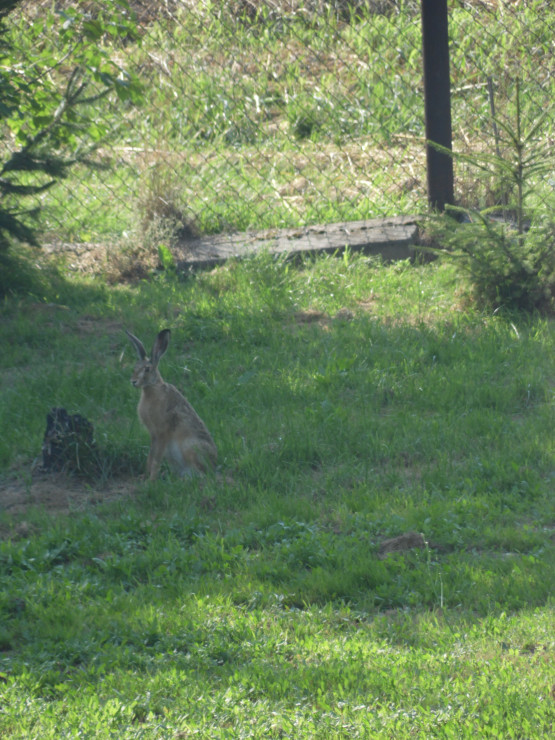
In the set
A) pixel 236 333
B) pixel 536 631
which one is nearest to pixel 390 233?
pixel 236 333

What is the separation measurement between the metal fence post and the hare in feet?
13.7

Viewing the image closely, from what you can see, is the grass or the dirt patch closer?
the grass

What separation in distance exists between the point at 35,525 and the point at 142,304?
3666 mm

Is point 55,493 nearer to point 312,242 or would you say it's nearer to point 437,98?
point 312,242

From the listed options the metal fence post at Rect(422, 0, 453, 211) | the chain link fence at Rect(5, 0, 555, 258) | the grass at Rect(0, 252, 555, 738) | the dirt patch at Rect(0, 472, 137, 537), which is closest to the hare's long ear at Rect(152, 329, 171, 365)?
the grass at Rect(0, 252, 555, 738)

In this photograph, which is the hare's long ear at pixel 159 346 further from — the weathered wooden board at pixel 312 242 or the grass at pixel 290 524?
the weathered wooden board at pixel 312 242

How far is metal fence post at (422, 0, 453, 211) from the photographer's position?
29.6 ft

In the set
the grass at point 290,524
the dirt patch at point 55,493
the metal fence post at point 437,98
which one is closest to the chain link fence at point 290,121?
the metal fence post at point 437,98

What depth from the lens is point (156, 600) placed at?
4.33 m

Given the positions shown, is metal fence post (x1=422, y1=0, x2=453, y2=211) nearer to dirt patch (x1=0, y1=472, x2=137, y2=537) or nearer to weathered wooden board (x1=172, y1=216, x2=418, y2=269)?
weathered wooden board (x1=172, y1=216, x2=418, y2=269)

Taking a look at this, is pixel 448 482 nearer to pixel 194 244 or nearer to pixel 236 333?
pixel 236 333

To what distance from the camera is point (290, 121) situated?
1259 centimetres

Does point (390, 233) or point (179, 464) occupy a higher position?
point (390, 233)

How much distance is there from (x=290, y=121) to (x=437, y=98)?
12.5ft
